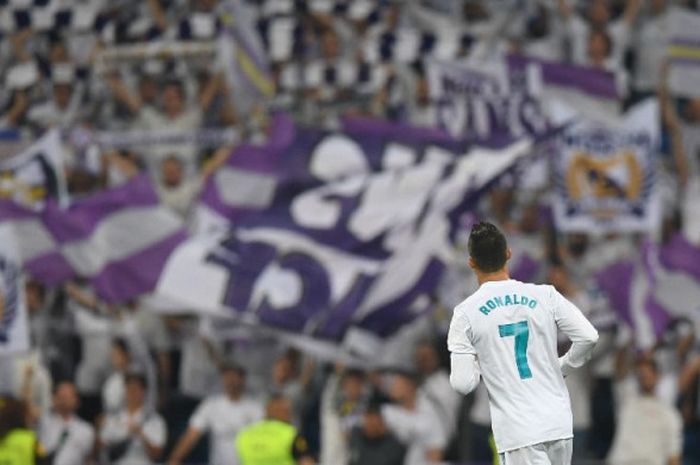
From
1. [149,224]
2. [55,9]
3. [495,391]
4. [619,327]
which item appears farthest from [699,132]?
[495,391]

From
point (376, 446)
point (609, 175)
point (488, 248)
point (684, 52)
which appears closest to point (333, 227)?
point (376, 446)

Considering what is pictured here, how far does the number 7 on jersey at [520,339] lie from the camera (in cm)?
803

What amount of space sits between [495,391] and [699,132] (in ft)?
30.3

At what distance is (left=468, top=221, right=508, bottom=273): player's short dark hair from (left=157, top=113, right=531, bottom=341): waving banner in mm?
6602

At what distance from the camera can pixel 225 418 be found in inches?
578

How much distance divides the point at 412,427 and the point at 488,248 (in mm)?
6519

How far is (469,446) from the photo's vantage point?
14609 mm

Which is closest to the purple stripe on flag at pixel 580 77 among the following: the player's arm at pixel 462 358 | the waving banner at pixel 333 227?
the waving banner at pixel 333 227

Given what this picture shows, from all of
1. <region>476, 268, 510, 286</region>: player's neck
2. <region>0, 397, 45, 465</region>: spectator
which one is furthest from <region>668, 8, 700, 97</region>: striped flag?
<region>476, 268, 510, 286</region>: player's neck

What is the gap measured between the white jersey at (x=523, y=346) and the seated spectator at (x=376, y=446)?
6.05 m

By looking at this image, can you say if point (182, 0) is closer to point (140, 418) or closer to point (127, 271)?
point (127, 271)

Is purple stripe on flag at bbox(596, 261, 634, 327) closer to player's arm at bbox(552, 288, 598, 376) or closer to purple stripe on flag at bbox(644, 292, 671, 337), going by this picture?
purple stripe on flag at bbox(644, 292, 671, 337)

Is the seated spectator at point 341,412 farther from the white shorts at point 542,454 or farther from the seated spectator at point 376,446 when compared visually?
the white shorts at point 542,454

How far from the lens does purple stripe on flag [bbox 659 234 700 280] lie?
1544 centimetres
